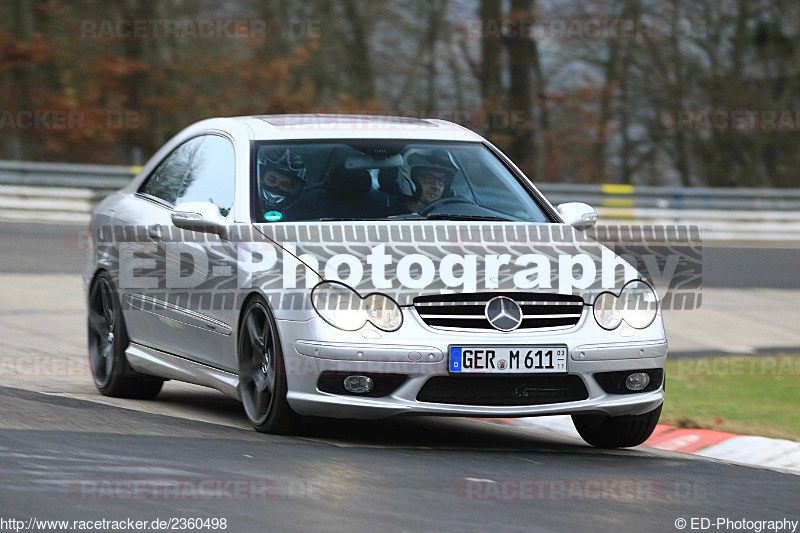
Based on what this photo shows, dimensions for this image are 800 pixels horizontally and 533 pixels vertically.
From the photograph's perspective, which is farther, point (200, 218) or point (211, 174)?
point (211, 174)

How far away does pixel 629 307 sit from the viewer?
6.93m

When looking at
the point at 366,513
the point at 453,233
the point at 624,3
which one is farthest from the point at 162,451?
the point at 624,3

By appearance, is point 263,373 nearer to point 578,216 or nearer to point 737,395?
point 578,216

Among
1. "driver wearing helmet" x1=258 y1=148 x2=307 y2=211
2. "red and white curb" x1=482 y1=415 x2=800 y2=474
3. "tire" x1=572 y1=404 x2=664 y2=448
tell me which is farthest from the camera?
"red and white curb" x1=482 y1=415 x2=800 y2=474

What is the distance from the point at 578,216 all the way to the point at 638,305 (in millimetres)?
1034

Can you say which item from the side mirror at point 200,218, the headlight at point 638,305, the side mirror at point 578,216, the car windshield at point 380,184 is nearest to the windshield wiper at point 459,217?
the car windshield at point 380,184

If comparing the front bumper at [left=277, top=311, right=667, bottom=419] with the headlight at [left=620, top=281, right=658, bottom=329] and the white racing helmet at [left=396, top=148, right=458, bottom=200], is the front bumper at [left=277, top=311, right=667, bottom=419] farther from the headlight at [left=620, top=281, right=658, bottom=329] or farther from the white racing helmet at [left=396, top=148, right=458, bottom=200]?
the white racing helmet at [left=396, top=148, right=458, bottom=200]

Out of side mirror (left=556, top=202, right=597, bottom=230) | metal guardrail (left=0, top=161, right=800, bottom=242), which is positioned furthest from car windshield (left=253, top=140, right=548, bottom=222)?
metal guardrail (left=0, top=161, right=800, bottom=242)

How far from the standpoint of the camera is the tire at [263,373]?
673 centimetres

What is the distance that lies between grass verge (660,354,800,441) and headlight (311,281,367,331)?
9.54ft

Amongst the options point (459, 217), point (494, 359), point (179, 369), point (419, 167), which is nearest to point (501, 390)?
point (494, 359)

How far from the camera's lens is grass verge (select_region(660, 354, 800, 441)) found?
870 cm

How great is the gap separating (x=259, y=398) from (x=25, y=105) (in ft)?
71.5

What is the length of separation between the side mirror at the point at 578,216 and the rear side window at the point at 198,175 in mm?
1835
